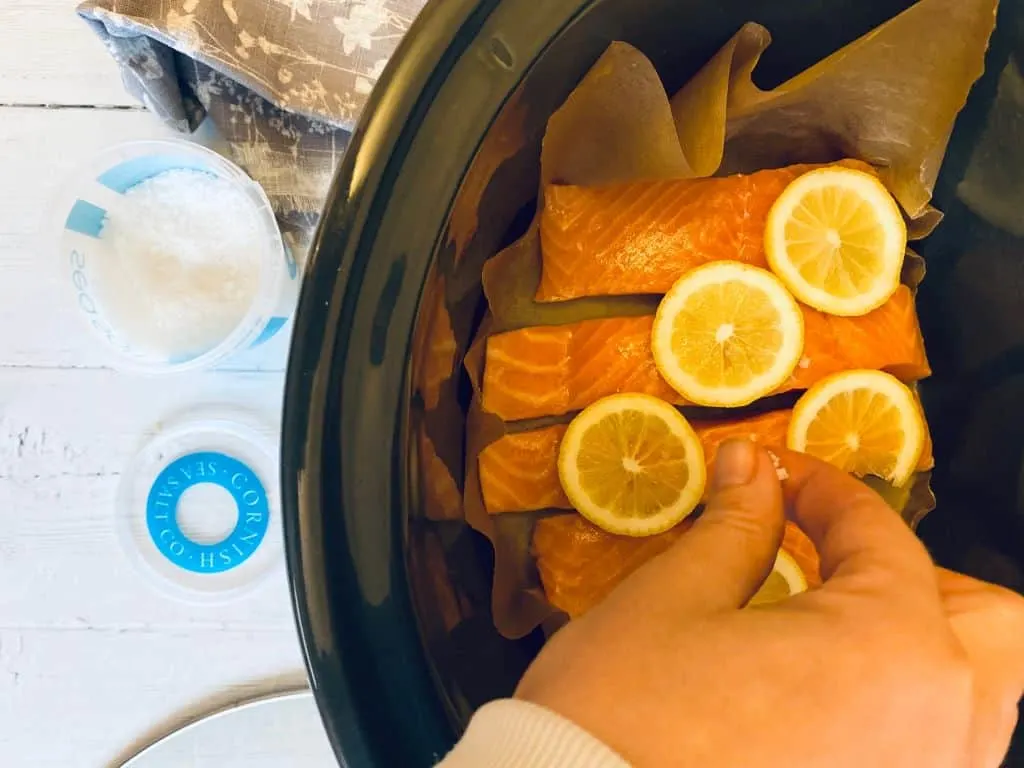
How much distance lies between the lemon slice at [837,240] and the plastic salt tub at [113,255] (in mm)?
395

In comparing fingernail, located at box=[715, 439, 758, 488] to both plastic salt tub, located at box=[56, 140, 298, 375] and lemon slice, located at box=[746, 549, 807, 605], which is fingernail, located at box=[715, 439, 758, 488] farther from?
plastic salt tub, located at box=[56, 140, 298, 375]

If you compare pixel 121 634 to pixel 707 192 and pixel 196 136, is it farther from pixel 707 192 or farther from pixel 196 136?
pixel 707 192

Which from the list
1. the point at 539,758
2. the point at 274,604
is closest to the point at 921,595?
the point at 539,758

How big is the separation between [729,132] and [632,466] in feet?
0.78

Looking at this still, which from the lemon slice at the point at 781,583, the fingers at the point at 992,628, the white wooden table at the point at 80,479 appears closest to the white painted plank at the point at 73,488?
the white wooden table at the point at 80,479

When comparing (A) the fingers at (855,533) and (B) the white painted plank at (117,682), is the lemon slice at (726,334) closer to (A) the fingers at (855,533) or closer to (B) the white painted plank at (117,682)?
(A) the fingers at (855,533)

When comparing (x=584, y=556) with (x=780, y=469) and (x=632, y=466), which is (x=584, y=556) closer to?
(x=632, y=466)

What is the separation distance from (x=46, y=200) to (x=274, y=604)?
0.41 meters

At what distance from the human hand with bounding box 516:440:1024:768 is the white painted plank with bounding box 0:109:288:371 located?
1.70 feet

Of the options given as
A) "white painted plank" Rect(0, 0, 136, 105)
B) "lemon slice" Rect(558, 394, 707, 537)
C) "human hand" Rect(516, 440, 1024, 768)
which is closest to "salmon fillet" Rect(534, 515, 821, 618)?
"lemon slice" Rect(558, 394, 707, 537)

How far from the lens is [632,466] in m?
0.61

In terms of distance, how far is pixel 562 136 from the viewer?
1.84 feet

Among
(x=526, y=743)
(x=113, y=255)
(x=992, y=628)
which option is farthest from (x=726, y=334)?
(x=113, y=255)

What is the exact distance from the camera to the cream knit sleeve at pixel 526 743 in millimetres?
292
